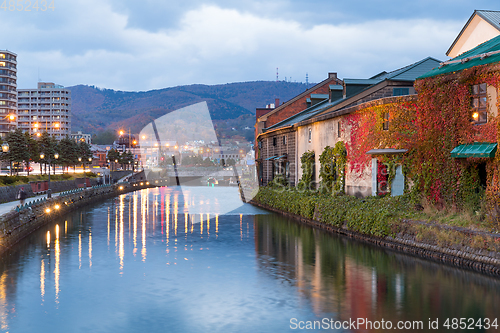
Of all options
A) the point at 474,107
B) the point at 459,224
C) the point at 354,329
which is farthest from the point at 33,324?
the point at 474,107

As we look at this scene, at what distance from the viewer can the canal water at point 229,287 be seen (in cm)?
1447

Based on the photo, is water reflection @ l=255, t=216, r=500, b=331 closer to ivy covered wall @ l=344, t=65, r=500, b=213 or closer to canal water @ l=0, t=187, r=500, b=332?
canal water @ l=0, t=187, r=500, b=332

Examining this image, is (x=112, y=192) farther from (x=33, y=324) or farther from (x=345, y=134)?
(x=33, y=324)

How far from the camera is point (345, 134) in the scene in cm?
3703

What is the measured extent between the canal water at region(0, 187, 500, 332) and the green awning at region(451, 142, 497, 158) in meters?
5.37

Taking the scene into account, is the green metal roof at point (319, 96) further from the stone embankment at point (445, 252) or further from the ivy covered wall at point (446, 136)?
the stone embankment at point (445, 252)

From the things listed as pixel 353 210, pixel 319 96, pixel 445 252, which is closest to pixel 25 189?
pixel 319 96

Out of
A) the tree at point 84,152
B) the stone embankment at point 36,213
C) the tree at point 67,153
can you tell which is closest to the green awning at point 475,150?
the stone embankment at point 36,213

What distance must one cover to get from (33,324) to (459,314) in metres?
12.3

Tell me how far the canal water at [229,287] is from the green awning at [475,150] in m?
5.37

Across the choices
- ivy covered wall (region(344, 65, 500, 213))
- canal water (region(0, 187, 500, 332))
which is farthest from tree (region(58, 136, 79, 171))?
ivy covered wall (region(344, 65, 500, 213))

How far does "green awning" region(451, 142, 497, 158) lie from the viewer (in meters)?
21.9

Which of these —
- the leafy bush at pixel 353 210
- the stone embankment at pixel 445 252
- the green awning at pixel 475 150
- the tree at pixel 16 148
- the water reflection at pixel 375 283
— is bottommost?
the water reflection at pixel 375 283

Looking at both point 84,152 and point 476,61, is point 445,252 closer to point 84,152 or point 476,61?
point 476,61
